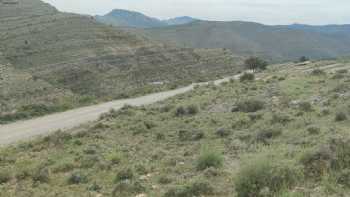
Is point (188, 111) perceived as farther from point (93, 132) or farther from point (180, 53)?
point (180, 53)

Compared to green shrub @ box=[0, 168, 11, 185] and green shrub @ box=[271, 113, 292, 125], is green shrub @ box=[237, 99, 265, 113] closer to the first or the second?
green shrub @ box=[271, 113, 292, 125]

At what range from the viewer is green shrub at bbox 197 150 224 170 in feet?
47.4

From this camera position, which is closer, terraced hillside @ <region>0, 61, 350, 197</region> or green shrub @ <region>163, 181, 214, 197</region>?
terraced hillside @ <region>0, 61, 350, 197</region>

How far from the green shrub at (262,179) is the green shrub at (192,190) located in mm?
1061

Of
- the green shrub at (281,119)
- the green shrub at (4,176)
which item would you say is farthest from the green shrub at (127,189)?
the green shrub at (281,119)

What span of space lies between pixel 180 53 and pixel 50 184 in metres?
65.5

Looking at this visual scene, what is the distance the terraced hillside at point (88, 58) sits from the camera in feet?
177

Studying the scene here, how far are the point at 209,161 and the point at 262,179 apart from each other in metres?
3.72

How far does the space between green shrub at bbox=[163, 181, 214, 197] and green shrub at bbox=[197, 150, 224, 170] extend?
231cm

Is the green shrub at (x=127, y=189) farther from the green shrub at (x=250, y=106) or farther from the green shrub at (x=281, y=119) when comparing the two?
the green shrub at (x=250, y=106)

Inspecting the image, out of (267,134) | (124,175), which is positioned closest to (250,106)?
(267,134)

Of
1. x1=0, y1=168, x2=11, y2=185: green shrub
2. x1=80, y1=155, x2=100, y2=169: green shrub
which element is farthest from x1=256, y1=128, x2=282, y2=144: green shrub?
x1=0, y1=168, x2=11, y2=185: green shrub

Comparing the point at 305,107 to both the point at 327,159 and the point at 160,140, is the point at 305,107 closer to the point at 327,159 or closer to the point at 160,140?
the point at 160,140

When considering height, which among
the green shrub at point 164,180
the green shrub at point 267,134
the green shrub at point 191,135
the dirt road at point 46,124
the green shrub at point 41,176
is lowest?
the dirt road at point 46,124
